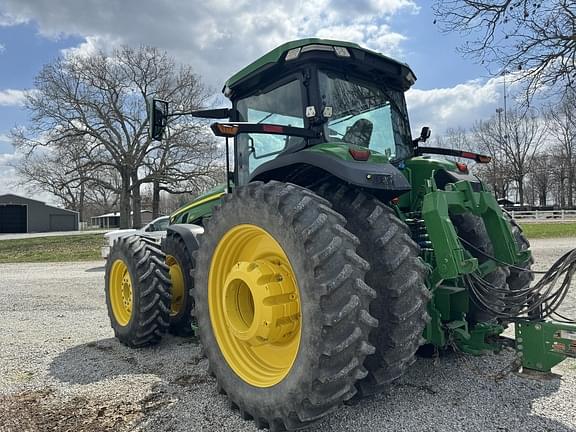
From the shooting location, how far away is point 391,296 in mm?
2596

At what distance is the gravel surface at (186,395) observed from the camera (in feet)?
9.30

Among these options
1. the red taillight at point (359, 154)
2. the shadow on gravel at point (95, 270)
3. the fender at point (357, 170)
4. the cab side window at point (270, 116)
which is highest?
the cab side window at point (270, 116)

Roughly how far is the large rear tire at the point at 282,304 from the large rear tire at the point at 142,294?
53.1 inches

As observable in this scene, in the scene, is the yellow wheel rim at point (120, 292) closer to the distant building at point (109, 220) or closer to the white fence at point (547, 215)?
the white fence at point (547, 215)

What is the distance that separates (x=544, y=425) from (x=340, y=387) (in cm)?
134

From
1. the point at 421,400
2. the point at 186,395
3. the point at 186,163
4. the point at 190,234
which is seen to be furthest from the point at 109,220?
the point at 421,400

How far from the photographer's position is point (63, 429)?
2.90m

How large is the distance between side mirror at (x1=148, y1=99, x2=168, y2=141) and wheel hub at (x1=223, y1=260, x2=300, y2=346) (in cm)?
177

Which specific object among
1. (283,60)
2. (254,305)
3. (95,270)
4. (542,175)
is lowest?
(95,270)

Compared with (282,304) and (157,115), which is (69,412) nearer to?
(282,304)

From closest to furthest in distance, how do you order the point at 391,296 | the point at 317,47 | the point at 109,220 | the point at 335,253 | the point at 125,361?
the point at 335,253, the point at 391,296, the point at 317,47, the point at 125,361, the point at 109,220

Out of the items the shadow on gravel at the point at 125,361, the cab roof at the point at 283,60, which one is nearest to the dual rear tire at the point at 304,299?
the shadow on gravel at the point at 125,361

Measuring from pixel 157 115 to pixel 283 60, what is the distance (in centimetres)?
138

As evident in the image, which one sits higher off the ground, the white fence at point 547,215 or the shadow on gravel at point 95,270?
the white fence at point 547,215
